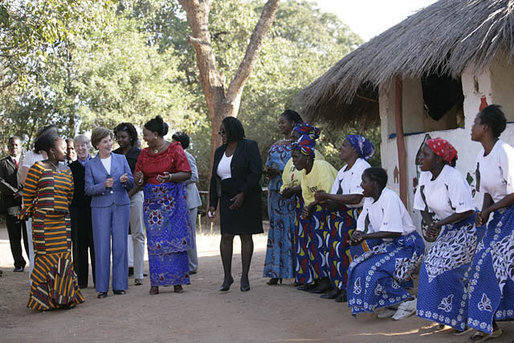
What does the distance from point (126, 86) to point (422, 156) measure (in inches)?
721

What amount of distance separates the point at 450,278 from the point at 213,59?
40.6 feet

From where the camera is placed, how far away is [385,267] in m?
5.80

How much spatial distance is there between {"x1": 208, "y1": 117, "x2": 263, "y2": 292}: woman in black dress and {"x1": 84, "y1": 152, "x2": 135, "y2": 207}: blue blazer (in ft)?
3.54

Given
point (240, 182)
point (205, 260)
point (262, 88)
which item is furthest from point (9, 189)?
point (262, 88)

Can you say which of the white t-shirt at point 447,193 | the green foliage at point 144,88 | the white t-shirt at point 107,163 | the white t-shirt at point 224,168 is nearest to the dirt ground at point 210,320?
the white t-shirt at point 447,193

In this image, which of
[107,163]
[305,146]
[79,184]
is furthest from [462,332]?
[79,184]

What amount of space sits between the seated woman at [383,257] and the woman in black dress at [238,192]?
5.83 feet

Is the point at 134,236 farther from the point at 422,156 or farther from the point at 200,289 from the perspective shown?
the point at 422,156

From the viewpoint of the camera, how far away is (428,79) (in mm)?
9641

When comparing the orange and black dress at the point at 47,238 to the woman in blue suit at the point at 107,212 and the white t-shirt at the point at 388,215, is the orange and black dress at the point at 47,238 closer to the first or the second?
the woman in blue suit at the point at 107,212

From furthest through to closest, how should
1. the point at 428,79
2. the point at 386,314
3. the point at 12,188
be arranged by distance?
the point at 12,188 → the point at 428,79 → the point at 386,314

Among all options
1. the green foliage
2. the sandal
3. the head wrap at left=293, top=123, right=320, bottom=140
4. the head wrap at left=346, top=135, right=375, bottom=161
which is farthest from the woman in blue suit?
the green foliage

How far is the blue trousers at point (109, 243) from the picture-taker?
7746 millimetres

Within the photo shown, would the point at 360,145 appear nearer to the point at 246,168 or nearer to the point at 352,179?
the point at 352,179
